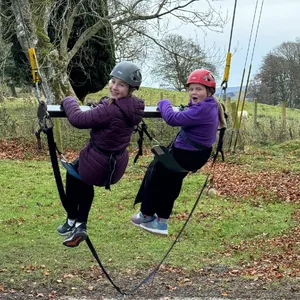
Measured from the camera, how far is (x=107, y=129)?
4.75 meters

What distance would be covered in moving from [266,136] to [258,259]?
12.0 m

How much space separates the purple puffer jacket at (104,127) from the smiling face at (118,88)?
48 mm

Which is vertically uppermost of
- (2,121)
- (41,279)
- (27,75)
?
(27,75)

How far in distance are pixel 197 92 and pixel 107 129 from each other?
0.89 metres

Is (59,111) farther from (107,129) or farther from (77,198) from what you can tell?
(77,198)

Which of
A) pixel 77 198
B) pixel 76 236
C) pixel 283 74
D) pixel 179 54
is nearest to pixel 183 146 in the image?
pixel 77 198

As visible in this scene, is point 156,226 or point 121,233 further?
point 121,233

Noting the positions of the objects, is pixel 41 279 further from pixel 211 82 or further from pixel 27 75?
pixel 27 75

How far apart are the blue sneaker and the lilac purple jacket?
880 mm

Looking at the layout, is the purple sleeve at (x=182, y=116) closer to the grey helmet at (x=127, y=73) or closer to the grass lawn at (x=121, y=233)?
the grey helmet at (x=127, y=73)

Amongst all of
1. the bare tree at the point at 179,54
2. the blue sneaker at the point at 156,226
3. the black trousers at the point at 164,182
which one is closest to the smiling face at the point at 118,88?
the black trousers at the point at 164,182

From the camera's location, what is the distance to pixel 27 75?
2389cm

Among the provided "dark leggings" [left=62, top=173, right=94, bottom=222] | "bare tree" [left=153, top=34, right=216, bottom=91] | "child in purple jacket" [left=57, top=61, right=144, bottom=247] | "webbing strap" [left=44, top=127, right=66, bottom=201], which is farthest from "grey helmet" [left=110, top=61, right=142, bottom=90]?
"bare tree" [left=153, top=34, right=216, bottom=91]

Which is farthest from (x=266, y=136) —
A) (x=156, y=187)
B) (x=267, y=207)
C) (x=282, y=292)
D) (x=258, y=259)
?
(x=156, y=187)
